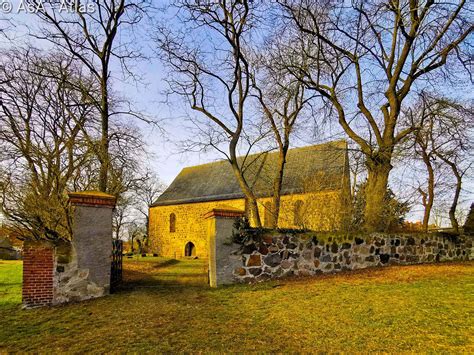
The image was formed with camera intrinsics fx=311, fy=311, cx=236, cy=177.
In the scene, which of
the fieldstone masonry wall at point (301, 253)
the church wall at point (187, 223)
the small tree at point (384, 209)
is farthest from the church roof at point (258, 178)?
the fieldstone masonry wall at point (301, 253)

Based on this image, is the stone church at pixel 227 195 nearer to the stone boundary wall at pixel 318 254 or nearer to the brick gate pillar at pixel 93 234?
the stone boundary wall at pixel 318 254

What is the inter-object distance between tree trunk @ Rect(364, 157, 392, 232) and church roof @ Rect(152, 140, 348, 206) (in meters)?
4.69

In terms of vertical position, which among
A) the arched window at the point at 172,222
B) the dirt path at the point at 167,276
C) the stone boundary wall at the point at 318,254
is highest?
the arched window at the point at 172,222

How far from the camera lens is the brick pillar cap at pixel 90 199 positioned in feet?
18.8

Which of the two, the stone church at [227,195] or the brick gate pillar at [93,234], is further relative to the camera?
the stone church at [227,195]

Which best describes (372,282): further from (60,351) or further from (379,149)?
(60,351)

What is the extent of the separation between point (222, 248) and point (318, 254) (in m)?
2.54

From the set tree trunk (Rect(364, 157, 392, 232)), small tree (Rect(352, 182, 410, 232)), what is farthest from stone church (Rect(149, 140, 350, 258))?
tree trunk (Rect(364, 157, 392, 232))

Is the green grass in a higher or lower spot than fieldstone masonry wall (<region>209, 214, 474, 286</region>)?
lower

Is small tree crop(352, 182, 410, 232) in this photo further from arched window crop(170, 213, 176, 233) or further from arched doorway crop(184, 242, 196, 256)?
arched window crop(170, 213, 176, 233)

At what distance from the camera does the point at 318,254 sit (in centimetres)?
785

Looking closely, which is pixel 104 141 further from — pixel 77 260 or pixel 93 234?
pixel 77 260

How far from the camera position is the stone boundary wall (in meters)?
7.25

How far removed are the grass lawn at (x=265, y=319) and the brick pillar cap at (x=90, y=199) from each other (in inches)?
70.1
